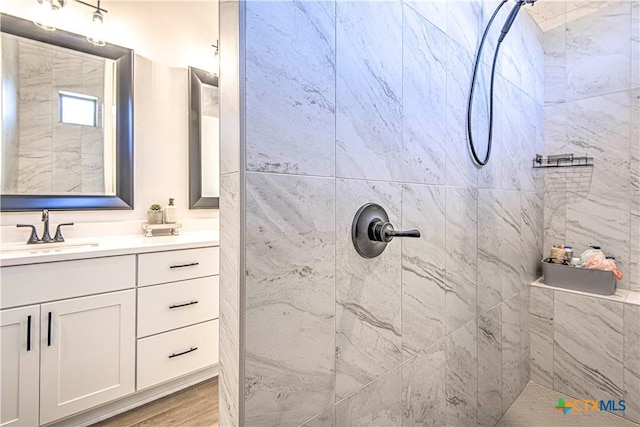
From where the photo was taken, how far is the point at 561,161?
195cm

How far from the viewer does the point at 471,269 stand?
1.28 meters

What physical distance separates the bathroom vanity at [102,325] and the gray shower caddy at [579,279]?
208 centimetres

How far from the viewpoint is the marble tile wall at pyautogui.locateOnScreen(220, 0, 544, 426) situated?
63 cm

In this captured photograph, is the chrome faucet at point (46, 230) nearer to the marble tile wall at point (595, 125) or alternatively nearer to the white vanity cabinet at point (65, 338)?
the white vanity cabinet at point (65, 338)

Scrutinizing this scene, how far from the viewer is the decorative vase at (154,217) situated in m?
2.09

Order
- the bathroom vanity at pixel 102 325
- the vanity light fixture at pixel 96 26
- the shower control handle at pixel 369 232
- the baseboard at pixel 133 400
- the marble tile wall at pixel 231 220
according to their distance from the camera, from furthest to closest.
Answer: the vanity light fixture at pixel 96 26 < the baseboard at pixel 133 400 < the bathroom vanity at pixel 102 325 < the shower control handle at pixel 369 232 < the marble tile wall at pixel 231 220

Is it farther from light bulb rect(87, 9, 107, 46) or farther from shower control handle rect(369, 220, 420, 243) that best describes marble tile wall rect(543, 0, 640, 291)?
light bulb rect(87, 9, 107, 46)

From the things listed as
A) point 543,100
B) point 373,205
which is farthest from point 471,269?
point 543,100

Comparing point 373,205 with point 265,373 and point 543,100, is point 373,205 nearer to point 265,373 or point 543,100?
point 265,373

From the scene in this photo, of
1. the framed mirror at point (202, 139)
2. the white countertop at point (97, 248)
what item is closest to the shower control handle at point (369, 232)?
the white countertop at point (97, 248)

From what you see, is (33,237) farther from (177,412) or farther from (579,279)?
(579,279)

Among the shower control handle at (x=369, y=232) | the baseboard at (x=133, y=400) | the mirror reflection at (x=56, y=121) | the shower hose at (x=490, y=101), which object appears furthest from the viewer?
the mirror reflection at (x=56, y=121)

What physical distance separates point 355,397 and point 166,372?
4.61ft

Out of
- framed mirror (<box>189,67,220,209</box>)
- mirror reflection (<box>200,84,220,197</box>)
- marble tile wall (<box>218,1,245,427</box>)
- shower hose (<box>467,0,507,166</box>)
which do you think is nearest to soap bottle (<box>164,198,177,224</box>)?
framed mirror (<box>189,67,220,209</box>)
